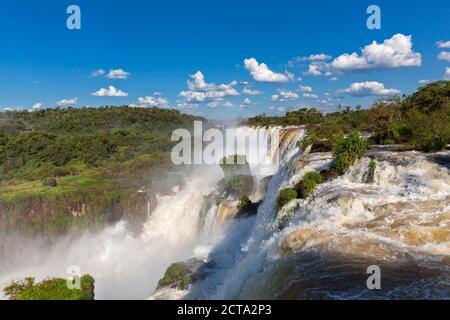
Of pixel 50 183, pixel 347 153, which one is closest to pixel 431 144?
pixel 347 153

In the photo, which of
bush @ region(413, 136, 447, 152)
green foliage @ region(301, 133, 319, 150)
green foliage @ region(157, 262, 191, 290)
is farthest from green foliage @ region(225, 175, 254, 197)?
bush @ region(413, 136, 447, 152)

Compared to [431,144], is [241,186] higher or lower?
lower

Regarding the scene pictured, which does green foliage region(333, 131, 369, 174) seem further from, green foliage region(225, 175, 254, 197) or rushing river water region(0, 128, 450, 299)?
green foliage region(225, 175, 254, 197)

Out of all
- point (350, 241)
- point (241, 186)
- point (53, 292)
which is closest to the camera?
point (350, 241)

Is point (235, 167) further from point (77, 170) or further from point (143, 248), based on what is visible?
point (77, 170)

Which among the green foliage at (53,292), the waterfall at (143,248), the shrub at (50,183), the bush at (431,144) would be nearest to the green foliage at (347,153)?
the bush at (431,144)

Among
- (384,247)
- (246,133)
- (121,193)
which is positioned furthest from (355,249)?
(246,133)

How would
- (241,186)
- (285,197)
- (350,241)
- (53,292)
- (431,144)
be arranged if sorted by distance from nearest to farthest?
(350,241) → (53,292) → (285,197) → (431,144) → (241,186)

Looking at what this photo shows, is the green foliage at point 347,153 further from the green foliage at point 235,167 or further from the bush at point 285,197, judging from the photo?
the green foliage at point 235,167
